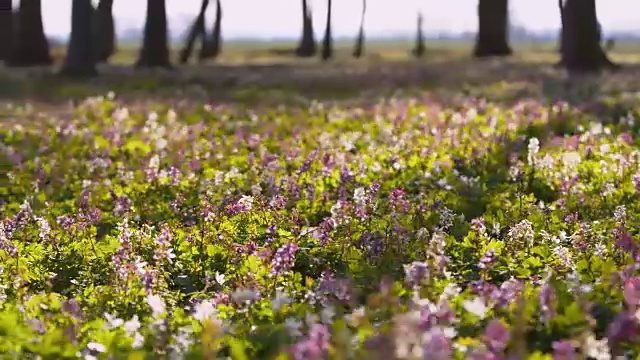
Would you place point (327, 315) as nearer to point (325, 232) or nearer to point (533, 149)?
point (325, 232)

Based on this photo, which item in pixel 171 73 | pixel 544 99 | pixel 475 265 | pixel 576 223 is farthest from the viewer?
pixel 171 73

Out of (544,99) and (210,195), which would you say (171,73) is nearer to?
(544,99)

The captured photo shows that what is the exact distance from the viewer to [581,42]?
2364 cm

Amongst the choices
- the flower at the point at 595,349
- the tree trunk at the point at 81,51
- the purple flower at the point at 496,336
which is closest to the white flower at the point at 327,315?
the purple flower at the point at 496,336

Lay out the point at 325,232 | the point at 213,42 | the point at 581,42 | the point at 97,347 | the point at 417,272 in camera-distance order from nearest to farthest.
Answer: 1. the point at 97,347
2. the point at 417,272
3. the point at 325,232
4. the point at 581,42
5. the point at 213,42

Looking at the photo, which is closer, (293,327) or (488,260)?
(293,327)

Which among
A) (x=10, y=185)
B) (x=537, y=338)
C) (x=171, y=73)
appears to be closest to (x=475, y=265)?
(x=537, y=338)

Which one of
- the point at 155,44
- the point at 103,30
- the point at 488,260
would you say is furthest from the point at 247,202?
the point at 103,30

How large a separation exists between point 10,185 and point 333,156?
409 centimetres

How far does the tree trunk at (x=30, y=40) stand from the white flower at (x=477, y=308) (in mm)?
30926

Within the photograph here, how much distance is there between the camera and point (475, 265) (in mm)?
6449

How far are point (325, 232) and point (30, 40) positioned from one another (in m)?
29.4

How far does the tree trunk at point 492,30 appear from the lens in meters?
35.0

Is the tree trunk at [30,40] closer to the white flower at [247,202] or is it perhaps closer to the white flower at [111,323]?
the white flower at [247,202]
